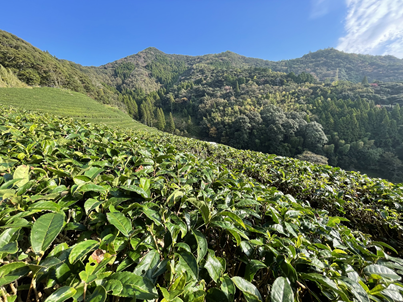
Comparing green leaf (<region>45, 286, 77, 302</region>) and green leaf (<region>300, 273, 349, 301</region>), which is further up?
green leaf (<region>45, 286, 77, 302</region>)

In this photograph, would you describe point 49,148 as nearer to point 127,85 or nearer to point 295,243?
point 295,243

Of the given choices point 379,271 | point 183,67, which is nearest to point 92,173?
point 379,271

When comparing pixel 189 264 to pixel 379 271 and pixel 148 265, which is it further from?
pixel 379 271

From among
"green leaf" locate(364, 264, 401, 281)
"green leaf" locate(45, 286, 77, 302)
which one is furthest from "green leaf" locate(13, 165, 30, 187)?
"green leaf" locate(364, 264, 401, 281)

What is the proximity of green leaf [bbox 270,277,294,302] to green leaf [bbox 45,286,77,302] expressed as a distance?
0.73 m

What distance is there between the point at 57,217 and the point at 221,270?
755 mm

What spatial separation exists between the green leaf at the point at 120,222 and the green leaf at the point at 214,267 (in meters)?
0.38

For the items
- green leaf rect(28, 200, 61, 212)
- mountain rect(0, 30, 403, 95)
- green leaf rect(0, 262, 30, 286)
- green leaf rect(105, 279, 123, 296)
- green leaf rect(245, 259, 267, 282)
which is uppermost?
mountain rect(0, 30, 403, 95)

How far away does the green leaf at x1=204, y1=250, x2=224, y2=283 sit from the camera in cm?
71

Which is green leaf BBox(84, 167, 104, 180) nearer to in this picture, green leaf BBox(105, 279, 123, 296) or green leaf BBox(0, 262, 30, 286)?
green leaf BBox(0, 262, 30, 286)

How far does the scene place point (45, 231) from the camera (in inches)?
24.3

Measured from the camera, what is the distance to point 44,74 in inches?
1532

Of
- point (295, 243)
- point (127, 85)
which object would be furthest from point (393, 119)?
point (127, 85)

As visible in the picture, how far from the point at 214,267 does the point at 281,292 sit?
29 cm
